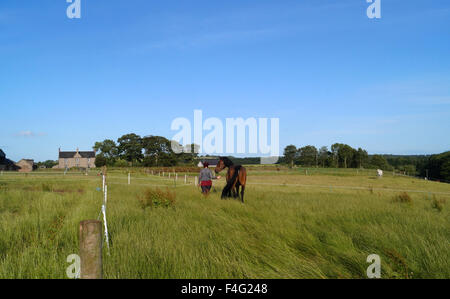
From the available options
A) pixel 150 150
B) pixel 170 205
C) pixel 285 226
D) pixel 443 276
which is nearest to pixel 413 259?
pixel 443 276

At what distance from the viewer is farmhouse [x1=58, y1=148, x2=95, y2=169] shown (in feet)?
353

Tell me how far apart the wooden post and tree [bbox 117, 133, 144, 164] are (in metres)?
83.5

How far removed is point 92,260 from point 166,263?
176cm

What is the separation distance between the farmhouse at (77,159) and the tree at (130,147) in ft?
92.0

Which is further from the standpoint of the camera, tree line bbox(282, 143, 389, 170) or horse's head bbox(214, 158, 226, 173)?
tree line bbox(282, 143, 389, 170)

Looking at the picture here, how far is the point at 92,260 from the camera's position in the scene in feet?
10.0

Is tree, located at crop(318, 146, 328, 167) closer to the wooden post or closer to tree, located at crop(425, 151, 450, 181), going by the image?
tree, located at crop(425, 151, 450, 181)


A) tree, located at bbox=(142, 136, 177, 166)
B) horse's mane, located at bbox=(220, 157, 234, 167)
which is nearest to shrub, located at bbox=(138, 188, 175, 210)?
horse's mane, located at bbox=(220, 157, 234, 167)

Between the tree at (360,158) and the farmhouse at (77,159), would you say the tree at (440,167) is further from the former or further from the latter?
the farmhouse at (77,159)

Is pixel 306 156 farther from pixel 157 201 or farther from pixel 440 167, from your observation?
pixel 157 201

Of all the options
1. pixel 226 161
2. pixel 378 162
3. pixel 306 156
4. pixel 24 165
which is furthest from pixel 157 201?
pixel 378 162

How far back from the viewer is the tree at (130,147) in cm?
8394

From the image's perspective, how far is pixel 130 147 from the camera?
276ft
